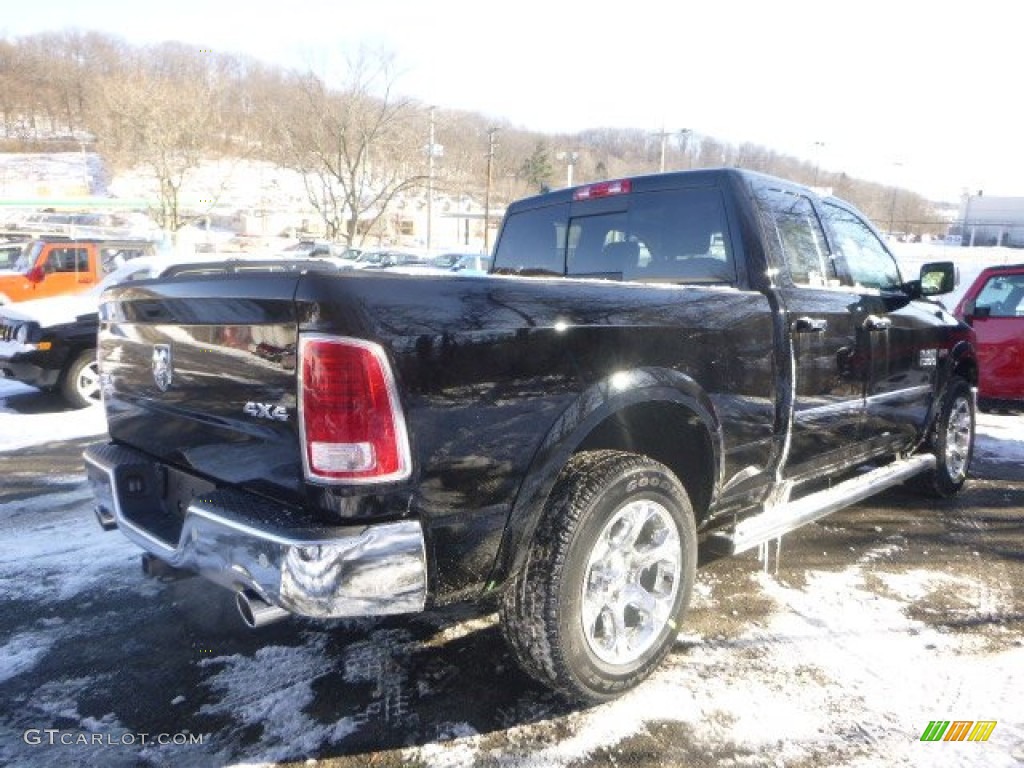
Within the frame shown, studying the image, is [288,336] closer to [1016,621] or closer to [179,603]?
[179,603]

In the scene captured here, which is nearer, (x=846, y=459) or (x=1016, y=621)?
(x=1016, y=621)

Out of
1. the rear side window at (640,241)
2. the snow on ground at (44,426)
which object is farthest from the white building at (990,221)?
the snow on ground at (44,426)

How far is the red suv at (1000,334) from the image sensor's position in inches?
271

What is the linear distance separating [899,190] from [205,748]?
9114cm

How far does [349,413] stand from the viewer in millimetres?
1839

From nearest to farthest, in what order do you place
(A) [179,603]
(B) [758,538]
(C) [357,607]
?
1. (C) [357,607]
2. (B) [758,538]
3. (A) [179,603]

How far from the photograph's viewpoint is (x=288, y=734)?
231 cm

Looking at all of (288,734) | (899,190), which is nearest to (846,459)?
(288,734)

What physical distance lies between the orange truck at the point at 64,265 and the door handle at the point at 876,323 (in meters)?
11.3

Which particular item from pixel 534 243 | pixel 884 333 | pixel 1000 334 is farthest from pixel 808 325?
pixel 1000 334

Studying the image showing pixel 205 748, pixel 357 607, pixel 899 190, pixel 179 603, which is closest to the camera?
pixel 357 607

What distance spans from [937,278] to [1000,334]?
138 inches

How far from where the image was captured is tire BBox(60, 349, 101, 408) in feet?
24.2

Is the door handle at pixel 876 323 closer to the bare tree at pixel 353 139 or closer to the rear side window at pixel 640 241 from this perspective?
the rear side window at pixel 640 241
